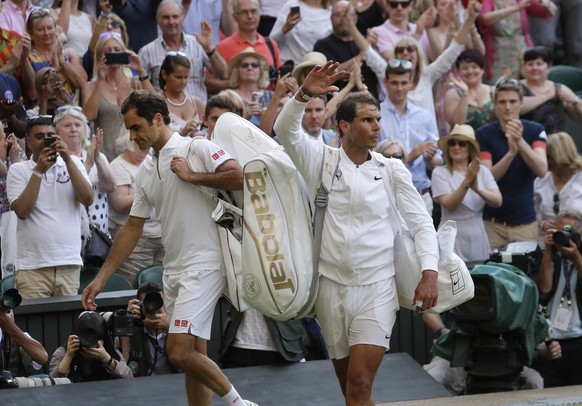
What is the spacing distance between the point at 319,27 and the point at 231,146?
5873mm

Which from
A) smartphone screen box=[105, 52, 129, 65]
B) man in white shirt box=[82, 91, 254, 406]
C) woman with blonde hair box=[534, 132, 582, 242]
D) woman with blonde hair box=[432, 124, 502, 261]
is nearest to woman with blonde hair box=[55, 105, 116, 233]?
smartphone screen box=[105, 52, 129, 65]

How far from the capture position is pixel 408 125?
1243cm

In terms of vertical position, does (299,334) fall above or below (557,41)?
below

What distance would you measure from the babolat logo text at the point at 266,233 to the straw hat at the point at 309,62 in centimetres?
493

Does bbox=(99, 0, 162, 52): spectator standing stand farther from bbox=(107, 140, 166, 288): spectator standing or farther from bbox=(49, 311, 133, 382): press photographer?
bbox=(49, 311, 133, 382): press photographer

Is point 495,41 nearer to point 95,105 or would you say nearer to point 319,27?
point 319,27

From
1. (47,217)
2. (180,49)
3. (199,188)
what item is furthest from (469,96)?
(199,188)

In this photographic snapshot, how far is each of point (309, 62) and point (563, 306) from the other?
11.1ft

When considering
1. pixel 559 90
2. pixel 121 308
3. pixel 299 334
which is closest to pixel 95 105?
pixel 121 308

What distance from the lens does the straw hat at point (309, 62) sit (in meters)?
12.1

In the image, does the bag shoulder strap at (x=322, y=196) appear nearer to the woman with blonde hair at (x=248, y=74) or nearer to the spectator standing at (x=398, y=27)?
the woman with blonde hair at (x=248, y=74)

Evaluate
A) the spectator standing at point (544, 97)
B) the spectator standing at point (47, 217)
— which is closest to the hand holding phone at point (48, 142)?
the spectator standing at point (47, 217)

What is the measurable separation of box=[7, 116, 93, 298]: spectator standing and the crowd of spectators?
0.04ft

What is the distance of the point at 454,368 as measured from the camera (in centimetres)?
1020
